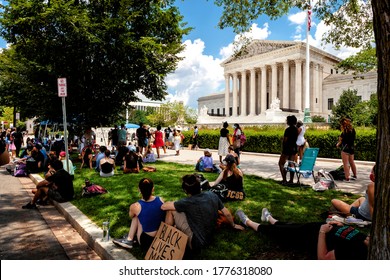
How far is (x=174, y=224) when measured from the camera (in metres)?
4.21

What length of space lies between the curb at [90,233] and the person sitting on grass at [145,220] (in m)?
0.15

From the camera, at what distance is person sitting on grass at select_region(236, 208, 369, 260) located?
335cm

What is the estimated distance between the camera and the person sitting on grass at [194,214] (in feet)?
13.4

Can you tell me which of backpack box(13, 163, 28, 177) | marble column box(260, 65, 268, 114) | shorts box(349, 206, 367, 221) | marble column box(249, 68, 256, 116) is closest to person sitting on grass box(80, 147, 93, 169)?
backpack box(13, 163, 28, 177)

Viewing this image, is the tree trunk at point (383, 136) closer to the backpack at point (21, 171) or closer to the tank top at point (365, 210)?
the tank top at point (365, 210)

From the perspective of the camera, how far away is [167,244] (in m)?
3.90

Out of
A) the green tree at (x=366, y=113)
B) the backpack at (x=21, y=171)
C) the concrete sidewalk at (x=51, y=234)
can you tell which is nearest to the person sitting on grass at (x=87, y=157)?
the backpack at (x=21, y=171)

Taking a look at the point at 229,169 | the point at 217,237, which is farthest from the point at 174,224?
the point at 229,169

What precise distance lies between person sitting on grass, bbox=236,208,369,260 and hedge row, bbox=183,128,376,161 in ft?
43.2

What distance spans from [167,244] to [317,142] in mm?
16173

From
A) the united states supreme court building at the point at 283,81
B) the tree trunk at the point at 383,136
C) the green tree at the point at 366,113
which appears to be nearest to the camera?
the tree trunk at the point at 383,136

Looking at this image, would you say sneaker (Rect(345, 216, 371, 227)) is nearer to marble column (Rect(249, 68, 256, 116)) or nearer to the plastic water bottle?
the plastic water bottle

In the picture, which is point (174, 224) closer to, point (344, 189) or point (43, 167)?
point (344, 189)

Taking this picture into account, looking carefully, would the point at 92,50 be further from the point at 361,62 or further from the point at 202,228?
the point at 361,62
